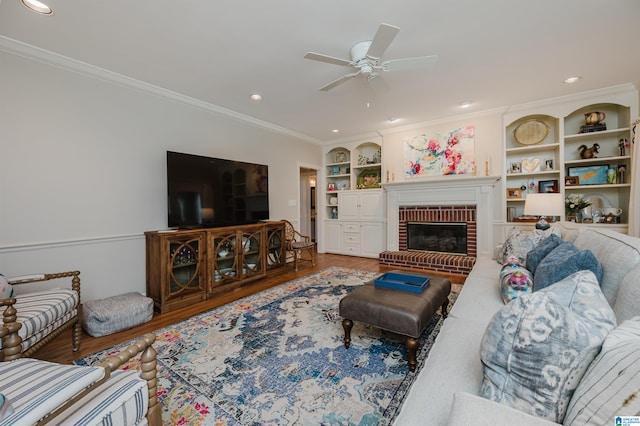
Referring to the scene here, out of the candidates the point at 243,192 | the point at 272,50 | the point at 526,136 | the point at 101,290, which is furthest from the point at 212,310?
the point at 526,136

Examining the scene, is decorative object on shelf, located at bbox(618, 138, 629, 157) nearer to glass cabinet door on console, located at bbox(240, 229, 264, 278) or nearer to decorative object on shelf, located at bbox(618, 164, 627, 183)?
decorative object on shelf, located at bbox(618, 164, 627, 183)

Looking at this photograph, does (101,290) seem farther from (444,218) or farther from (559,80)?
(559,80)

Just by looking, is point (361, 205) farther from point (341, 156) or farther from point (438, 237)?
point (438, 237)

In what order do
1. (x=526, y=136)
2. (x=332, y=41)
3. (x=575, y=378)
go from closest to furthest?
(x=575, y=378) → (x=332, y=41) → (x=526, y=136)

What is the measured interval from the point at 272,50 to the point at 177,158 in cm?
170

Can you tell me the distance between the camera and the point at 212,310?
2857 mm

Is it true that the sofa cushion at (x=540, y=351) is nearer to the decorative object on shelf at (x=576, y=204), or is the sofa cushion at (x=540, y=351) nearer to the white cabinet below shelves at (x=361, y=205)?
the decorative object on shelf at (x=576, y=204)

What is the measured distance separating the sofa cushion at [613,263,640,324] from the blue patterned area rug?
112 centimetres

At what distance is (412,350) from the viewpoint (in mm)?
1771

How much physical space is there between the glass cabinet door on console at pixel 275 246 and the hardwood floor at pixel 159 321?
0.73 feet

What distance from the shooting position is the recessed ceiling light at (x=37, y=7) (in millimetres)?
1838

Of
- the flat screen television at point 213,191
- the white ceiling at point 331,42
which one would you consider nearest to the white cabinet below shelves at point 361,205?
the flat screen television at point 213,191

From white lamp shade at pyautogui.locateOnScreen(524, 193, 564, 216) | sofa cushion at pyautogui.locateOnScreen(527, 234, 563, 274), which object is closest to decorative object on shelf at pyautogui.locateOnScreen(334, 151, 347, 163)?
white lamp shade at pyautogui.locateOnScreen(524, 193, 564, 216)

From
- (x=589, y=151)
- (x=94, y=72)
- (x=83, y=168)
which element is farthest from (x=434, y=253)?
(x=94, y=72)
